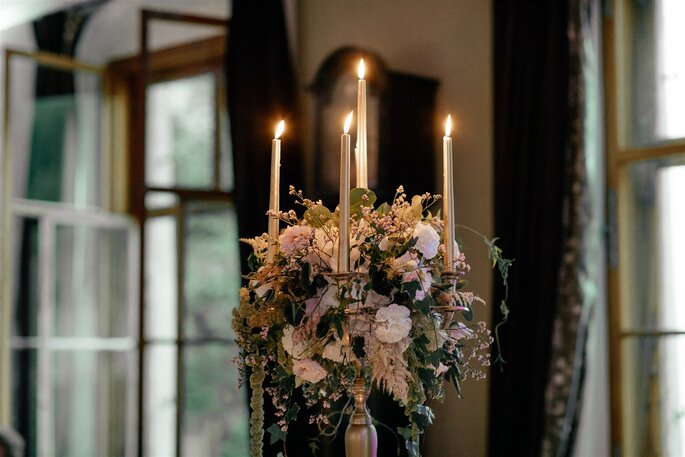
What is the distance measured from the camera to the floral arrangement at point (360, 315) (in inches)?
72.5

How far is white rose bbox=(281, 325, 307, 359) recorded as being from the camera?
1867 mm

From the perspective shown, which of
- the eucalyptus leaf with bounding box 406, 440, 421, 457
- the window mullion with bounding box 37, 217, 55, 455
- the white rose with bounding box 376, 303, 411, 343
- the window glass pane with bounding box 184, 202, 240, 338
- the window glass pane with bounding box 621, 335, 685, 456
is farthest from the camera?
the window mullion with bounding box 37, 217, 55, 455

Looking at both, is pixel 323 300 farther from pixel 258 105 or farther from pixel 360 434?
pixel 258 105

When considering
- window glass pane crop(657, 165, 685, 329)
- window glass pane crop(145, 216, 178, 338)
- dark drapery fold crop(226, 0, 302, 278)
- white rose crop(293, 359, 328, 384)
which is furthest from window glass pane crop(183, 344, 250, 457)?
white rose crop(293, 359, 328, 384)

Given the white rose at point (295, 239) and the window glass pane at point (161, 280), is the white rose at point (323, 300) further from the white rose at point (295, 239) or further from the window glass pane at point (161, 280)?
the window glass pane at point (161, 280)

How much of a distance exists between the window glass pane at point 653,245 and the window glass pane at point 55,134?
292cm

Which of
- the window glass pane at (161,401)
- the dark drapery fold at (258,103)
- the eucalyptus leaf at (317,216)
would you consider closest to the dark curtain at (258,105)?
the dark drapery fold at (258,103)

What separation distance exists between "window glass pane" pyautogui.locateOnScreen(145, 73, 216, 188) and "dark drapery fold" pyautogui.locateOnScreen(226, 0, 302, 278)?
20 cm

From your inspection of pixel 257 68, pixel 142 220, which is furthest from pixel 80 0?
pixel 142 220

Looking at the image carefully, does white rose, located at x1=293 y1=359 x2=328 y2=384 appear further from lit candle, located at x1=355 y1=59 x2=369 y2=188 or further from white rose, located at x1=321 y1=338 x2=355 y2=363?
lit candle, located at x1=355 y1=59 x2=369 y2=188

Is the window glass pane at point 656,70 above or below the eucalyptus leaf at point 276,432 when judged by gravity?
above

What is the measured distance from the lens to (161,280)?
513 cm

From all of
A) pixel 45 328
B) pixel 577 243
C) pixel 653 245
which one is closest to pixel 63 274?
pixel 45 328

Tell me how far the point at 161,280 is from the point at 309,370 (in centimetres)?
340
